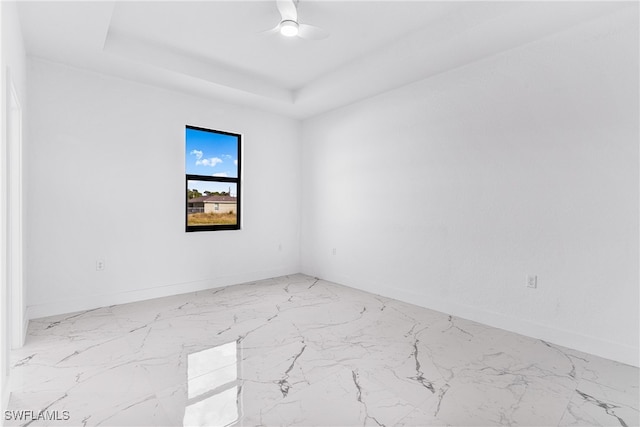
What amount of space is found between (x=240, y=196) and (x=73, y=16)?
8.91ft

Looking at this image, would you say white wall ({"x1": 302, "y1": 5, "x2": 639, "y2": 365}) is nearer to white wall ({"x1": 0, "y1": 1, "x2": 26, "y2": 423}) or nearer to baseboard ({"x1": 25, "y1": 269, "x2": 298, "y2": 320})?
baseboard ({"x1": 25, "y1": 269, "x2": 298, "y2": 320})

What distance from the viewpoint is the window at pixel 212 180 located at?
4.50m

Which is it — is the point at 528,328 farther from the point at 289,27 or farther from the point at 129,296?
the point at 129,296

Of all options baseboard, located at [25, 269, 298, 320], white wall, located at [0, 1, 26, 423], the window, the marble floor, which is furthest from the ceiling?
the marble floor

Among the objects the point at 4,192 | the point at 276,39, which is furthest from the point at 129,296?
the point at 276,39

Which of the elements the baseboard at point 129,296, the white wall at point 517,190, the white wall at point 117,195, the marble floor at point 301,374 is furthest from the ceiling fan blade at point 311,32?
the baseboard at point 129,296

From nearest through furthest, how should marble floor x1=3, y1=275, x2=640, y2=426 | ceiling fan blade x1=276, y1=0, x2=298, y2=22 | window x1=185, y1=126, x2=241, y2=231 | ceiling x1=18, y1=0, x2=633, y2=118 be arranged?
marble floor x1=3, y1=275, x2=640, y2=426 → ceiling fan blade x1=276, y1=0, x2=298, y2=22 → ceiling x1=18, y1=0, x2=633, y2=118 → window x1=185, y1=126, x2=241, y2=231

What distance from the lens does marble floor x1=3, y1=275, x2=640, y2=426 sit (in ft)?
6.18

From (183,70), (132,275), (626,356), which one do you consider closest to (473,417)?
(626,356)

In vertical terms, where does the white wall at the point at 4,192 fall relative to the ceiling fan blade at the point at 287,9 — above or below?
below

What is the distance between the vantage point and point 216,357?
2566 mm

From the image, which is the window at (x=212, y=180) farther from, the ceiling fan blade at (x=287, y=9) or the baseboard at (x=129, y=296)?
the ceiling fan blade at (x=287, y=9)

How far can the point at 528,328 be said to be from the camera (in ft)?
10.00

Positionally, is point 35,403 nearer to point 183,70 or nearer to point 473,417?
point 473,417
